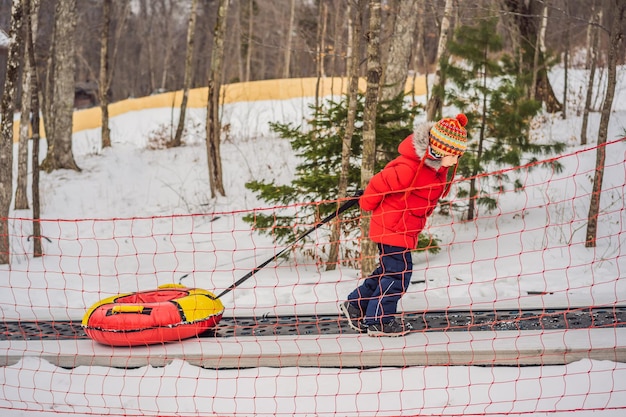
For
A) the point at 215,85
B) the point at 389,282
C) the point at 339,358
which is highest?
the point at 215,85

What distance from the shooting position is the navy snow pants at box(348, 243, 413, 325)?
4.46 m

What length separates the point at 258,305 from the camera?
5.90 m

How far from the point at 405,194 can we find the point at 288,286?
8.11 feet

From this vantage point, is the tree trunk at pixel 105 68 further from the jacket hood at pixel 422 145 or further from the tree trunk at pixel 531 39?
the jacket hood at pixel 422 145

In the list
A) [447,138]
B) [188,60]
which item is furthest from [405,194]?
[188,60]

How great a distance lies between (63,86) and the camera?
13.3 meters

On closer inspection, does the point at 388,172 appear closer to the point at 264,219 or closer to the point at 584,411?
the point at 584,411

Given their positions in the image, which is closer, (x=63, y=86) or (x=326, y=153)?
(x=326, y=153)

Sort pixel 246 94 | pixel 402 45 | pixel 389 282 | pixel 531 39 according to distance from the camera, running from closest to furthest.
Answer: pixel 389 282, pixel 402 45, pixel 531 39, pixel 246 94

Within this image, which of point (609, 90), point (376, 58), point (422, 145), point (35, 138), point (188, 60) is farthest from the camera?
point (188, 60)

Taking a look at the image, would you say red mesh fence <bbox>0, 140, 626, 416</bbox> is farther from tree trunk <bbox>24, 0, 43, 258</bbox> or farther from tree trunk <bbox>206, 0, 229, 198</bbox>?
tree trunk <bbox>206, 0, 229, 198</bbox>

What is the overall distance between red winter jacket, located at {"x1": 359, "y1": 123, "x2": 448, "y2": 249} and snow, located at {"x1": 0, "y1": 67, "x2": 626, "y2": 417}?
57 cm

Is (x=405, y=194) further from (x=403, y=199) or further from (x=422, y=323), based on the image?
(x=422, y=323)

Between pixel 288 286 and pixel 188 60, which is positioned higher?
pixel 188 60
